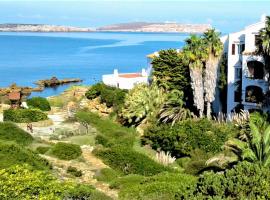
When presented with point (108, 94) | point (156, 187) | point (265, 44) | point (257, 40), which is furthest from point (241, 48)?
point (156, 187)

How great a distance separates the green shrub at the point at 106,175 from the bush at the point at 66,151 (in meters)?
3.90

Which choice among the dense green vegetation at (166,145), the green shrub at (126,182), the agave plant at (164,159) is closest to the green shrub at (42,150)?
the dense green vegetation at (166,145)

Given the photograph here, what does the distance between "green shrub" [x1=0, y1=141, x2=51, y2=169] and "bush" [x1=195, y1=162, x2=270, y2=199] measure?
13.6 m

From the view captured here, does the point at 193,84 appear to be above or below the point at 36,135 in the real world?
above

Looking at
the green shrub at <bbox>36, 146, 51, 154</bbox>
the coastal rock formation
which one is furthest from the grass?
the coastal rock formation

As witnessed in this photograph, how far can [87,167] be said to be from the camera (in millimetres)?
35031

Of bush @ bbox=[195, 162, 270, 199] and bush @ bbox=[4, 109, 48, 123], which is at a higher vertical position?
bush @ bbox=[195, 162, 270, 199]

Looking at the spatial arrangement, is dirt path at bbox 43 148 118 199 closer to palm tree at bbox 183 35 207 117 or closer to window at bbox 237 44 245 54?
palm tree at bbox 183 35 207 117

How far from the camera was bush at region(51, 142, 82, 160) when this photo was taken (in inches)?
1443

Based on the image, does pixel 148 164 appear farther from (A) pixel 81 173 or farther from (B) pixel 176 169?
(A) pixel 81 173

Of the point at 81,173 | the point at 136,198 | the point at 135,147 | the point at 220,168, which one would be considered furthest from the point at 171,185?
the point at 135,147

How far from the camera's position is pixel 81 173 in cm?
3312

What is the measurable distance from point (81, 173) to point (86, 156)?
451 cm

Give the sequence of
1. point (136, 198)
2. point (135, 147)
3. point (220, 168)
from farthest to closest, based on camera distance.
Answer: point (135, 147) → point (220, 168) → point (136, 198)
